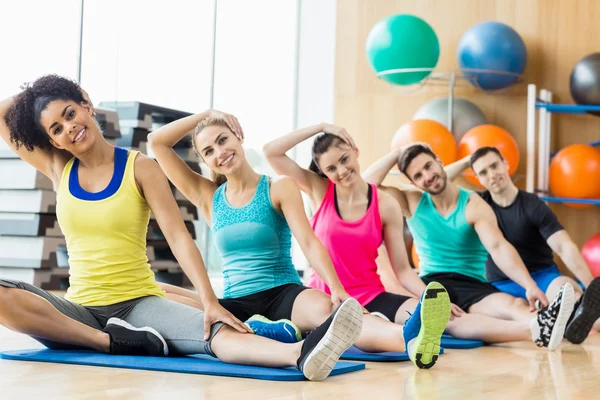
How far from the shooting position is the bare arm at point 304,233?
7.28ft

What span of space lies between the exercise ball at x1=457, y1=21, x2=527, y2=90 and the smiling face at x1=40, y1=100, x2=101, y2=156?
3469 mm

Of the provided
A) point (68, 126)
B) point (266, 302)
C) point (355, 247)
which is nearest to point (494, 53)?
point (355, 247)

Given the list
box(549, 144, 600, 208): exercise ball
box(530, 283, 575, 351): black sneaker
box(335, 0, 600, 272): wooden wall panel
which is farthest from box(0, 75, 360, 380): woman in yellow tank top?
box(335, 0, 600, 272): wooden wall panel

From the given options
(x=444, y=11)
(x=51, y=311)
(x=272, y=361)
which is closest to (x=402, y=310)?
(x=272, y=361)

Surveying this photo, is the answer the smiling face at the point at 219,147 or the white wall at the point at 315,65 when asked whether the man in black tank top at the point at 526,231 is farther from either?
the white wall at the point at 315,65

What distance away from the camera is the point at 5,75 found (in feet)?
13.8

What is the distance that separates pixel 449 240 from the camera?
3.12 m

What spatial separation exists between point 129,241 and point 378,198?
3.17 ft

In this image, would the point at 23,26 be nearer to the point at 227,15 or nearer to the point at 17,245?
the point at 17,245

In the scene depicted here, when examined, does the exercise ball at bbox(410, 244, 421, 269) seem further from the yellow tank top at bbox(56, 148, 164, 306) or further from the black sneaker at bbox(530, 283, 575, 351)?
the yellow tank top at bbox(56, 148, 164, 306)

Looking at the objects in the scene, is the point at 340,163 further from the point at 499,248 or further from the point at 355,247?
the point at 499,248

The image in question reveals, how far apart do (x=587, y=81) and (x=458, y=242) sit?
2.21m

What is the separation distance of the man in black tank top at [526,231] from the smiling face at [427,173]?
390 mm

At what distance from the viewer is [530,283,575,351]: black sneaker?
8.09 ft
